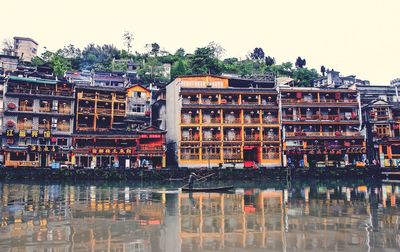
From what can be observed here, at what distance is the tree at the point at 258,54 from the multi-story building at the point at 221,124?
67710mm

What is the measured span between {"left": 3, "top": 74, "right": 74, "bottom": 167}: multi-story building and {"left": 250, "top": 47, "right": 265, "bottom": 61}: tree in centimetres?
8121

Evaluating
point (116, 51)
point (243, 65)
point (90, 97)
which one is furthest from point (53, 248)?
point (116, 51)

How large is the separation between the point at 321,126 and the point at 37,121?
49576 mm

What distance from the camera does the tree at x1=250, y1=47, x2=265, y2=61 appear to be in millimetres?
122125

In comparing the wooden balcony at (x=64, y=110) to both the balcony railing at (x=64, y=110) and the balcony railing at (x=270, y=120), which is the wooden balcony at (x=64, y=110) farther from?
the balcony railing at (x=270, y=120)

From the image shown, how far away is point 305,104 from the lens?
5841cm

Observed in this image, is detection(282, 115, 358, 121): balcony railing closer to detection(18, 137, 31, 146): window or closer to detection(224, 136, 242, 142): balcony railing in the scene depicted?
detection(224, 136, 242, 142): balcony railing

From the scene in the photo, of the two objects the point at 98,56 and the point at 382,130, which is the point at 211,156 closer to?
the point at 382,130

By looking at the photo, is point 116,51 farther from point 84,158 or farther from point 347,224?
point 347,224

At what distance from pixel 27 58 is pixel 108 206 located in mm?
91437

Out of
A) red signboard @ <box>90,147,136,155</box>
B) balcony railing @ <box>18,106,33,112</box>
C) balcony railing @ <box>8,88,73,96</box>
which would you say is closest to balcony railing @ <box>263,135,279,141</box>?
red signboard @ <box>90,147,136,155</box>

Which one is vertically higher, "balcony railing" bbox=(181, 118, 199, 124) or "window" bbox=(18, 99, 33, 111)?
"window" bbox=(18, 99, 33, 111)

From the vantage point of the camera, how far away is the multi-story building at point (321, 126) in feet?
188

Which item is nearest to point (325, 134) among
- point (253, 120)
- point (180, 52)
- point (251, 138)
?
point (253, 120)
